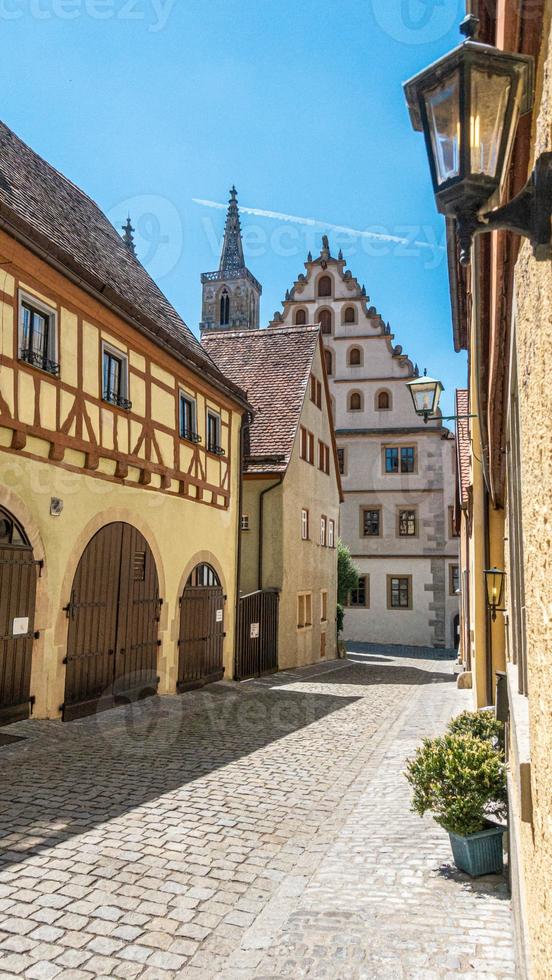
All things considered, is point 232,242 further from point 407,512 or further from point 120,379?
point 120,379

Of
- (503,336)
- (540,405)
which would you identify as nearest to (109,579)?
(503,336)

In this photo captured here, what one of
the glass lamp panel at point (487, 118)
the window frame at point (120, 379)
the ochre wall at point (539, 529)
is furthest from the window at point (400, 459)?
the glass lamp panel at point (487, 118)

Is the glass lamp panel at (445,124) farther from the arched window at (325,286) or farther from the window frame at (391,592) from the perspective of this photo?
the arched window at (325,286)

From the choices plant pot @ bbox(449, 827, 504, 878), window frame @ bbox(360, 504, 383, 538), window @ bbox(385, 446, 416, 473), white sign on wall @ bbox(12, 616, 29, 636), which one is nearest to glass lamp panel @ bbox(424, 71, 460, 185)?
plant pot @ bbox(449, 827, 504, 878)

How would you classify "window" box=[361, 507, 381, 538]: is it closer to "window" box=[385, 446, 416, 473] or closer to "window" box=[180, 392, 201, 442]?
"window" box=[385, 446, 416, 473]

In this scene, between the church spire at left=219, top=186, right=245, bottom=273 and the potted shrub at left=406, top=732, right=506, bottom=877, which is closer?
the potted shrub at left=406, top=732, right=506, bottom=877

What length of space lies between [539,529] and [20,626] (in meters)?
8.44

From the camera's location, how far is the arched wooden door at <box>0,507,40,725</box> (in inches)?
363

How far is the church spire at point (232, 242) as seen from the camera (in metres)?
89.6

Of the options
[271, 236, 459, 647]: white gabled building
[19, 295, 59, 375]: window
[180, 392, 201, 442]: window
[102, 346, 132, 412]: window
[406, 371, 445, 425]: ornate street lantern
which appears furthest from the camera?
[271, 236, 459, 647]: white gabled building

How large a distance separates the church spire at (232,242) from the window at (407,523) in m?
62.1

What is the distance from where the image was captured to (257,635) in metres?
18.3

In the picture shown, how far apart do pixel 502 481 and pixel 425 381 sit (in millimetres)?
1671

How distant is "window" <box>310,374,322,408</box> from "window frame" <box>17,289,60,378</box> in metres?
13.4
